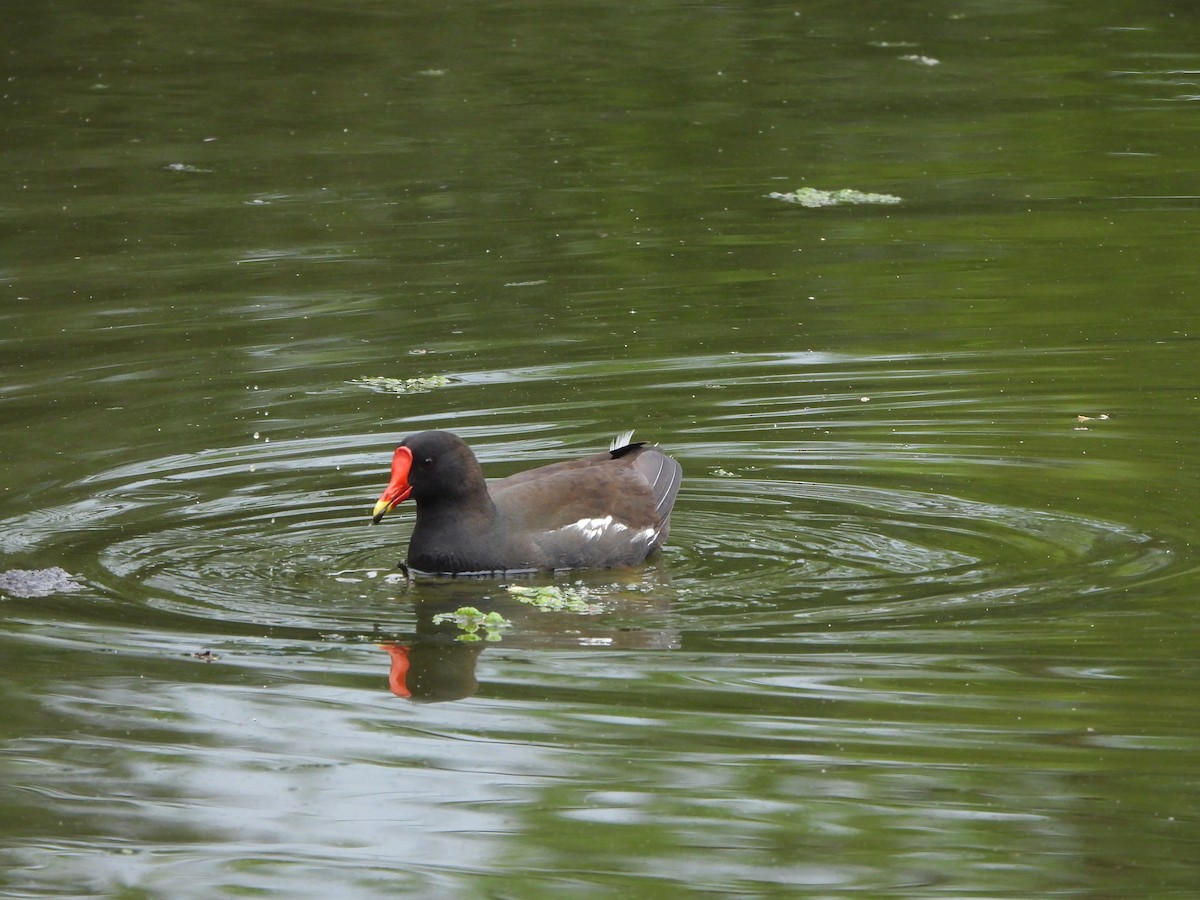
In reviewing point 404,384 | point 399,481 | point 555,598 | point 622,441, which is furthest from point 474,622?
point 404,384

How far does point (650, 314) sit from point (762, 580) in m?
4.21

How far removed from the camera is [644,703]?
632 cm

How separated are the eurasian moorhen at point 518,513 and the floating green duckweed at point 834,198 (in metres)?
5.83

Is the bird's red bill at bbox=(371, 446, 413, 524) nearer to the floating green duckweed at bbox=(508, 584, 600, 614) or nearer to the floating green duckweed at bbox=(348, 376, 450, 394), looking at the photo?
the floating green duckweed at bbox=(508, 584, 600, 614)

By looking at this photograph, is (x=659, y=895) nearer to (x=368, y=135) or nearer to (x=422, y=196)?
(x=422, y=196)

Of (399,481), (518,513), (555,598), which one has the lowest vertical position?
(555,598)

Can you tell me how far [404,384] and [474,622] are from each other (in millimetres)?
3295

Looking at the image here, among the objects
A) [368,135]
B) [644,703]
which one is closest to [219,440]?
[644,703]

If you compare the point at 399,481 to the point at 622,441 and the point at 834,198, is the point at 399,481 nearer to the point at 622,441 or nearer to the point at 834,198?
the point at 622,441

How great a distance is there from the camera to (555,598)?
25.0 ft

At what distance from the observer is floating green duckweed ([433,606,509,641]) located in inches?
282

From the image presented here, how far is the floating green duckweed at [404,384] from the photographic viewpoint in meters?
10.4

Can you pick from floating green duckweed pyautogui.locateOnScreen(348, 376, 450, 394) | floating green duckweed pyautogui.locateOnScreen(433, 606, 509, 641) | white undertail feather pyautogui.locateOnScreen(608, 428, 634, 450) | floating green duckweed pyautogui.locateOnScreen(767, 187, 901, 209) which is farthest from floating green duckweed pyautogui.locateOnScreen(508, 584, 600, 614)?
floating green duckweed pyautogui.locateOnScreen(767, 187, 901, 209)

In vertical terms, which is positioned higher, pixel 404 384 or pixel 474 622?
pixel 404 384
